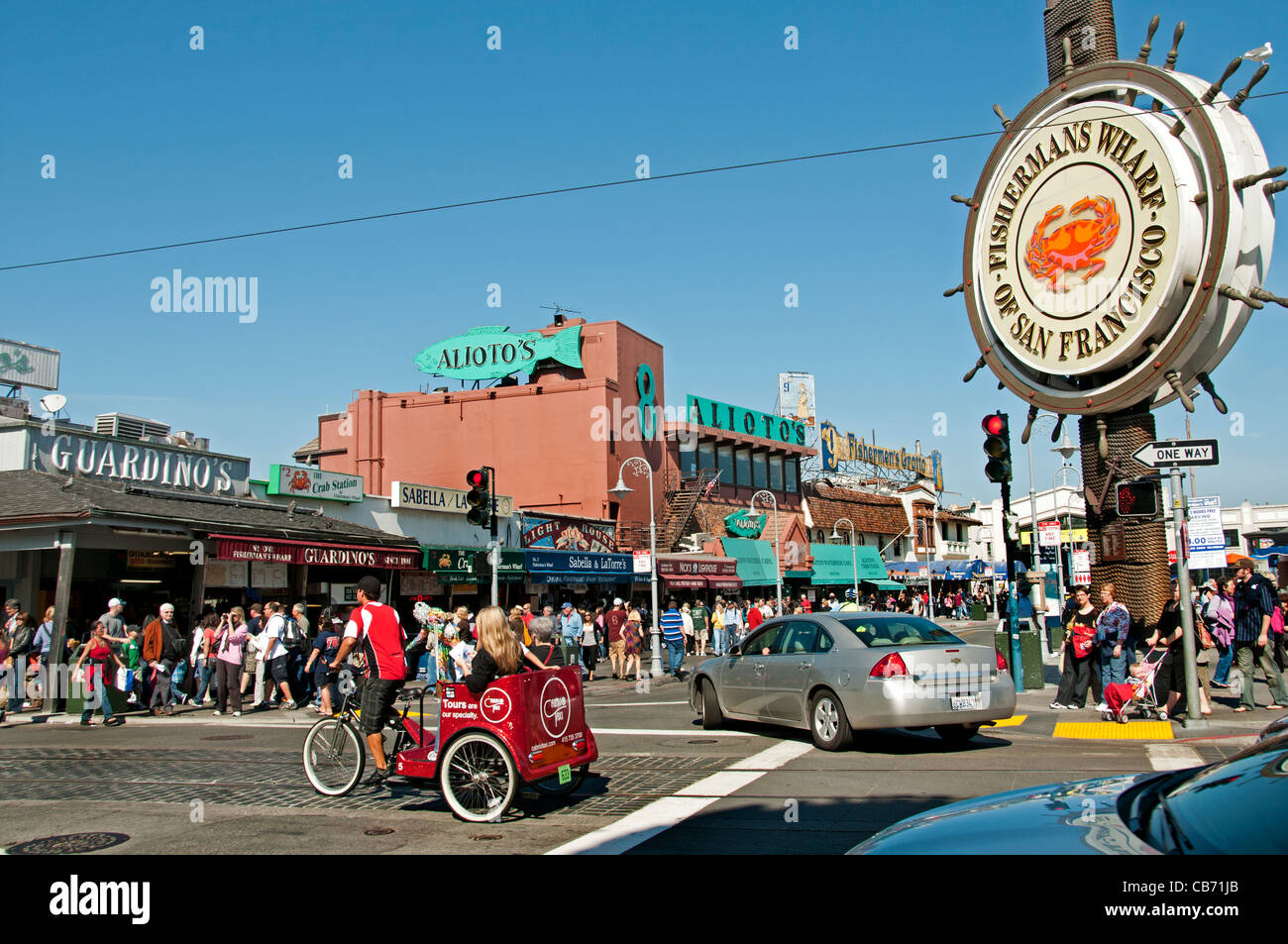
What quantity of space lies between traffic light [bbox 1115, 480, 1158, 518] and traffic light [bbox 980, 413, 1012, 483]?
1.80 m

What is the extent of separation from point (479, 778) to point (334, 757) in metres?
1.83

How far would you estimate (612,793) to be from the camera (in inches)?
326

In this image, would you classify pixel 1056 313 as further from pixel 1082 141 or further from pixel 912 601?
pixel 912 601

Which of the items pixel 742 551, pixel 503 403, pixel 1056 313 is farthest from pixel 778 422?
pixel 1056 313

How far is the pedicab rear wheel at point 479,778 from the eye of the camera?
284 inches

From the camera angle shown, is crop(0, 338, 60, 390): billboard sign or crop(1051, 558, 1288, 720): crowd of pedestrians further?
crop(0, 338, 60, 390): billboard sign

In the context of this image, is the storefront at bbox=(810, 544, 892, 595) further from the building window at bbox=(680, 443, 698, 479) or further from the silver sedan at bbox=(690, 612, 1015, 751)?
the silver sedan at bbox=(690, 612, 1015, 751)

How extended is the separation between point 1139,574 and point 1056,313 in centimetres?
412

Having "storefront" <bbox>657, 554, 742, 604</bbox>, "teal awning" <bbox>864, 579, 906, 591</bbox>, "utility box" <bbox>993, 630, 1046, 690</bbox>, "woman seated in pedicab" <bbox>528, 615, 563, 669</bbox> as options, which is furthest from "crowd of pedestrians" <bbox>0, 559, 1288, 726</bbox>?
"teal awning" <bbox>864, 579, 906, 591</bbox>

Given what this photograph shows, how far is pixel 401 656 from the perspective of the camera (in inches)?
327

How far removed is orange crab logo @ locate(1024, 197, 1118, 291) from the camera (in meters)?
14.0

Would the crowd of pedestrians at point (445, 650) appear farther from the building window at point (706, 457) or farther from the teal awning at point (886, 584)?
the teal awning at point (886, 584)

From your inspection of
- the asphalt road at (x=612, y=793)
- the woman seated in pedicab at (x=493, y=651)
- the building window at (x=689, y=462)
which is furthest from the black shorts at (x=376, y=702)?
the building window at (x=689, y=462)

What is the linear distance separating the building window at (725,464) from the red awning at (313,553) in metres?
24.0
